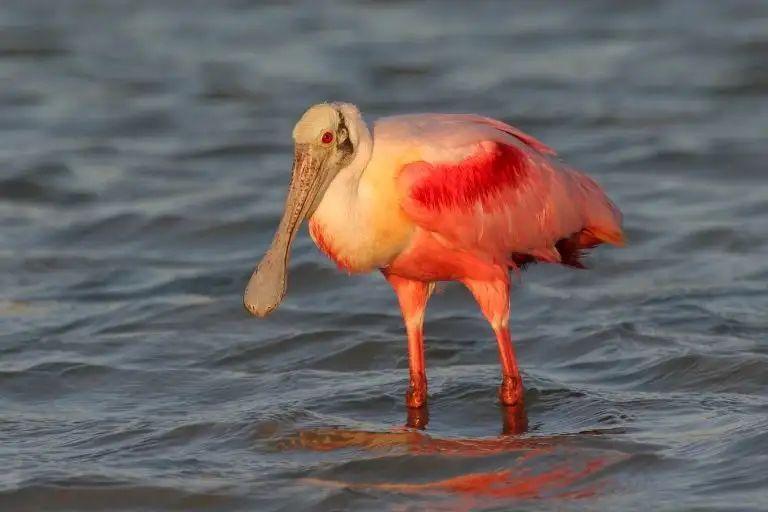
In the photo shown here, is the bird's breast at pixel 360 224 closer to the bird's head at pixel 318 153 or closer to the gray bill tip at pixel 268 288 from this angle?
the bird's head at pixel 318 153

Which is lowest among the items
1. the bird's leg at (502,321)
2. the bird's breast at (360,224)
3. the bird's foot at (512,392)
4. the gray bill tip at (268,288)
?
the bird's foot at (512,392)

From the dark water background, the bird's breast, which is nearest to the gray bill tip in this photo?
the bird's breast

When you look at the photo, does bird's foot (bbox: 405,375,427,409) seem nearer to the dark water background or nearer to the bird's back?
the dark water background

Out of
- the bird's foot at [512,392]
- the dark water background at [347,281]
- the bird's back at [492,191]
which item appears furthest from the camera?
the bird's foot at [512,392]

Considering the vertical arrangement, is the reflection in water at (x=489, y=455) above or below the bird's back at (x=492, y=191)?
below

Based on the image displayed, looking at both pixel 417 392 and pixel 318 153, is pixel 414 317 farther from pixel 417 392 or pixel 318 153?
pixel 318 153

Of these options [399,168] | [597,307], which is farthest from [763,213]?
[399,168]

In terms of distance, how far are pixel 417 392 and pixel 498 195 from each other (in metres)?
1.02

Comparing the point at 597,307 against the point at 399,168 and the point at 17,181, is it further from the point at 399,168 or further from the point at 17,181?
the point at 17,181

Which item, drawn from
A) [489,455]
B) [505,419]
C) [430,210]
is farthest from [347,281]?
[489,455]

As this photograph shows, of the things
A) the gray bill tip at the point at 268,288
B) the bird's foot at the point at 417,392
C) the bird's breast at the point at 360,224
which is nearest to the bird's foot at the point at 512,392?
the bird's foot at the point at 417,392

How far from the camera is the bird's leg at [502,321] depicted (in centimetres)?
886

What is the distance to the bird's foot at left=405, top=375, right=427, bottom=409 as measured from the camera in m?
8.91

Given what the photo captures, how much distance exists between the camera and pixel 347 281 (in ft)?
37.7
